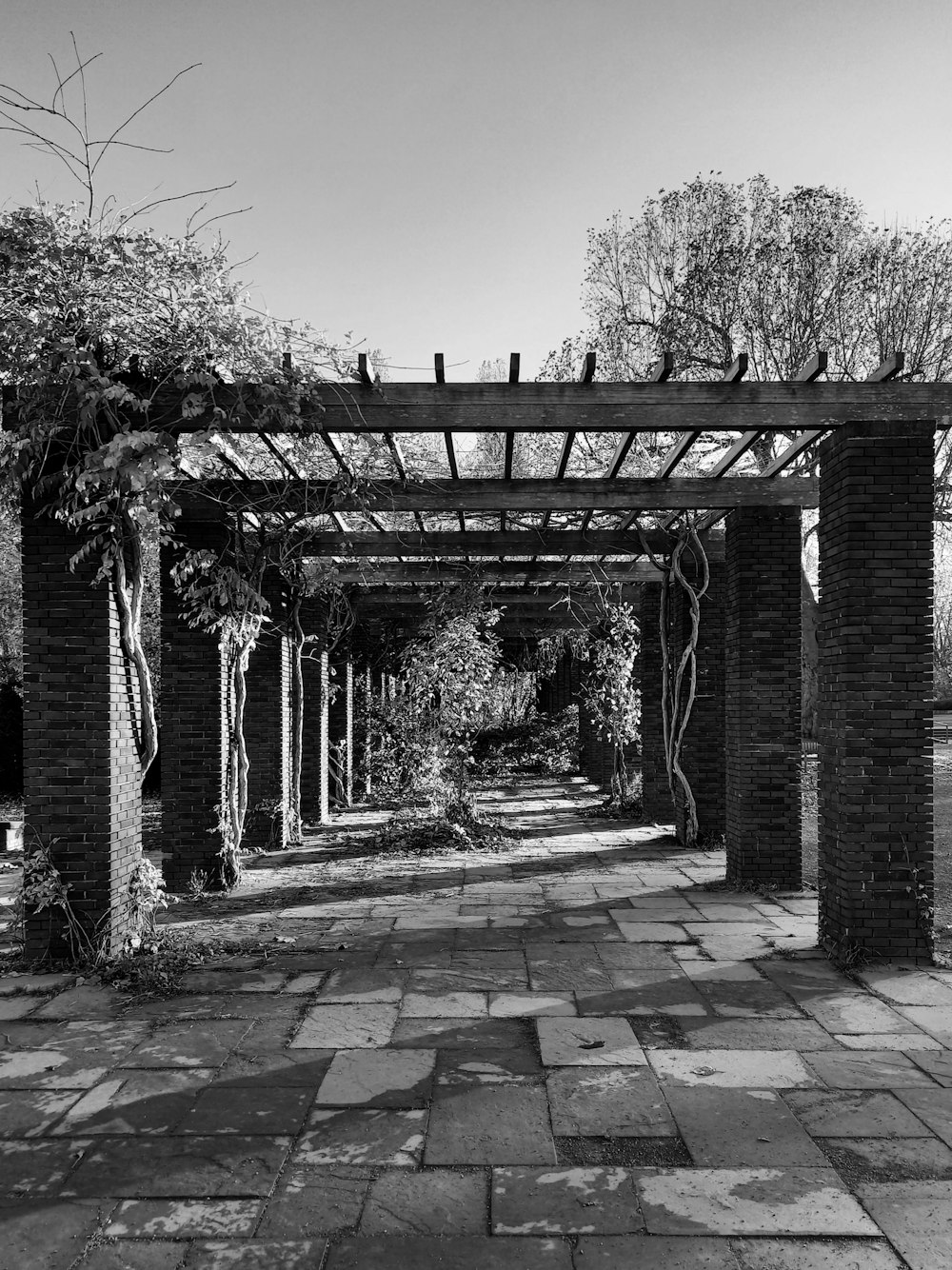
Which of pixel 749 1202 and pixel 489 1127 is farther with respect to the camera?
pixel 489 1127

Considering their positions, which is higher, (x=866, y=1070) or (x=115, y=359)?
(x=115, y=359)

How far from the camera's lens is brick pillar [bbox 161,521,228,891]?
6.91m

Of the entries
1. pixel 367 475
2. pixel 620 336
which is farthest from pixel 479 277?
pixel 620 336

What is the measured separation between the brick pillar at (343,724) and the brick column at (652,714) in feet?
13.3

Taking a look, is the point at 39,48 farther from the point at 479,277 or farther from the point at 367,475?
the point at 479,277

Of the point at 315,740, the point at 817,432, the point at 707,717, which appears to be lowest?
the point at 315,740

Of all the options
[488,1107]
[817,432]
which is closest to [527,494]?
[817,432]

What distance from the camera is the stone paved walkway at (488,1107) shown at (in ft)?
7.95

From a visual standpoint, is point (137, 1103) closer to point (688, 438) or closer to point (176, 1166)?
point (176, 1166)

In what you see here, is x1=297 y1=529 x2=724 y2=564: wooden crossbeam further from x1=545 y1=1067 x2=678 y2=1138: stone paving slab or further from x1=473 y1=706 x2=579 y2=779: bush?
x1=473 y1=706 x2=579 y2=779: bush

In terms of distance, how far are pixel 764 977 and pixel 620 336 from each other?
11100 mm

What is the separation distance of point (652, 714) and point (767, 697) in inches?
156

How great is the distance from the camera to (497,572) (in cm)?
996

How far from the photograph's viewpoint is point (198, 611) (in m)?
6.89
